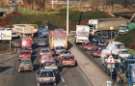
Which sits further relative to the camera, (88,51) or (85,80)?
(88,51)

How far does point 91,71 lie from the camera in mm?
49438

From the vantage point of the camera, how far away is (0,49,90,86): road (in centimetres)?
4464

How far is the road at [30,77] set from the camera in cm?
4464

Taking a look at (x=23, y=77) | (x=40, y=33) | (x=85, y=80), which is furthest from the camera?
(x=40, y=33)

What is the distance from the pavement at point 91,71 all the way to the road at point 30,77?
542 mm

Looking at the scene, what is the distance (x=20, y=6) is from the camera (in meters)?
124

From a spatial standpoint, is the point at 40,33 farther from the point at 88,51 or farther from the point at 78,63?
the point at 78,63

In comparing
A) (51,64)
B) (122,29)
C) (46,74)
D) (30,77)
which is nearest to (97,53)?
(51,64)

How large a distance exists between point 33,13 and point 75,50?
48.9 meters

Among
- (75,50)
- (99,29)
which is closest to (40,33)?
(99,29)

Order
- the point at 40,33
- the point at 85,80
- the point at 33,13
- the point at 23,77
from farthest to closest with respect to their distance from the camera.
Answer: the point at 33,13 → the point at 40,33 → the point at 23,77 → the point at 85,80

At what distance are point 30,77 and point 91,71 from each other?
586 cm

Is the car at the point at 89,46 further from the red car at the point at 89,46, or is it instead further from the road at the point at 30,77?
the road at the point at 30,77

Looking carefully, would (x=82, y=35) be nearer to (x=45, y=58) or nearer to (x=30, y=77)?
(x=45, y=58)
